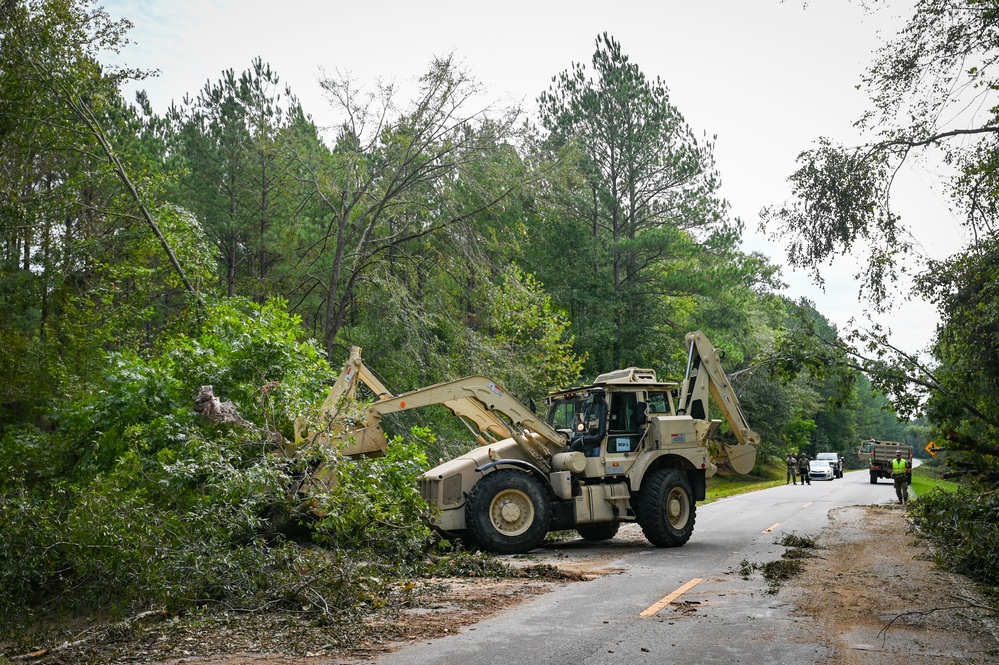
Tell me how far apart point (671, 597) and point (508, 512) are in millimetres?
4424

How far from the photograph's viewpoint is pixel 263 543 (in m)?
9.62

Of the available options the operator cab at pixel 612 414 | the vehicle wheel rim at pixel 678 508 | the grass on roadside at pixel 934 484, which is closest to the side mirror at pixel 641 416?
the operator cab at pixel 612 414

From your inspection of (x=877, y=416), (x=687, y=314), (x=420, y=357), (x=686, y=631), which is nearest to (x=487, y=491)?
(x=686, y=631)

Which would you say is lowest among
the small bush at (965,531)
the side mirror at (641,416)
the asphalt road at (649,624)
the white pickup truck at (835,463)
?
the asphalt road at (649,624)

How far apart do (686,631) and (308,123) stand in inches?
1086

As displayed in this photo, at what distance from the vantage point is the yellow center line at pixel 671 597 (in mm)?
8766

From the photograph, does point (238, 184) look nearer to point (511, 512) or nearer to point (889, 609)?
point (511, 512)

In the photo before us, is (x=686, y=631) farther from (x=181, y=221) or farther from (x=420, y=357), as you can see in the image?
(x=181, y=221)

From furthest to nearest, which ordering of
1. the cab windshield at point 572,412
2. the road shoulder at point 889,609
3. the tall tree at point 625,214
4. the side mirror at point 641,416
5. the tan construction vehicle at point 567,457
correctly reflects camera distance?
the tall tree at point 625,214 < the side mirror at point 641,416 < the cab windshield at point 572,412 < the tan construction vehicle at point 567,457 < the road shoulder at point 889,609

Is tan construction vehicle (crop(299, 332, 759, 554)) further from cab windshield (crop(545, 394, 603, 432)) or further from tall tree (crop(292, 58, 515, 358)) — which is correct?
tall tree (crop(292, 58, 515, 358))

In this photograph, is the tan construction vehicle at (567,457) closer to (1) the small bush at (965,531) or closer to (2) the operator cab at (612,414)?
(2) the operator cab at (612,414)

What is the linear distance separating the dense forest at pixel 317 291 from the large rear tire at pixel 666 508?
339 cm

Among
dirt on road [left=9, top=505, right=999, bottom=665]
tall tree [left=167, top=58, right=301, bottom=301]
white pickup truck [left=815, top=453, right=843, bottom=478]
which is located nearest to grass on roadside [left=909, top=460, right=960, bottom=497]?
white pickup truck [left=815, top=453, right=843, bottom=478]

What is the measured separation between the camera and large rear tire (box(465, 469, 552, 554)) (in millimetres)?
13359
